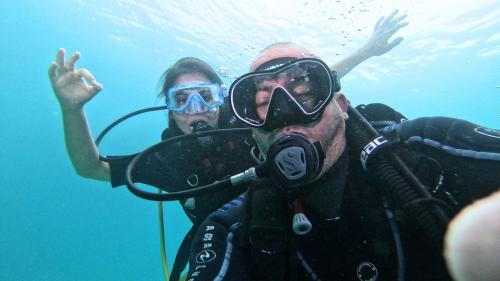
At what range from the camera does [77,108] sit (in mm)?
4816

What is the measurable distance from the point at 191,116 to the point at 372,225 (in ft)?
12.9

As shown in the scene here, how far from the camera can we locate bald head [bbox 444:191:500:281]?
2.14 ft

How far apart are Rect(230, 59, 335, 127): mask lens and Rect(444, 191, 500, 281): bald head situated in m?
2.20

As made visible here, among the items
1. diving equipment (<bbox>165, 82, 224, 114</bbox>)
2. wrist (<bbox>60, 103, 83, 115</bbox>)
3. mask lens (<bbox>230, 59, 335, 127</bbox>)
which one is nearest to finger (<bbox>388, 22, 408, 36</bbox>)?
diving equipment (<bbox>165, 82, 224, 114</bbox>)

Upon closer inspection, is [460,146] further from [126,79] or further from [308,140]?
[126,79]

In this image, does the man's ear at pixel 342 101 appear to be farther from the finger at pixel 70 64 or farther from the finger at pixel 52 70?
the finger at pixel 52 70

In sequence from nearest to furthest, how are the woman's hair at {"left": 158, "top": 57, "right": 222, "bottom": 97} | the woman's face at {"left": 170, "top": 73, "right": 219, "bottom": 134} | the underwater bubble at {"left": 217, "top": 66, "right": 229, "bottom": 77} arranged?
the woman's face at {"left": 170, "top": 73, "right": 219, "bottom": 134} < the woman's hair at {"left": 158, "top": 57, "right": 222, "bottom": 97} < the underwater bubble at {"left": 217, "top": 66, "right": 229, "bottom": 77}

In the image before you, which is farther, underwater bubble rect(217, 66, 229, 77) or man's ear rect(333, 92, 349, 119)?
underwater bubble rect(217, 66, 229, 77)

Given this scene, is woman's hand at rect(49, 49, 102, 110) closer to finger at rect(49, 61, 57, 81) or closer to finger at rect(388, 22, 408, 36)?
finger at rect(49, 61, 57, 81)

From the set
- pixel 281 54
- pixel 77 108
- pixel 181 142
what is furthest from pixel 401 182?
pixel 77 108

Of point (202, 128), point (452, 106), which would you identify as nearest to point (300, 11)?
point (202, 128)

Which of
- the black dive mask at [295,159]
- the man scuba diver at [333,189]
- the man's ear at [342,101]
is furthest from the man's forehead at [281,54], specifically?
the black dive mask at [295,159]

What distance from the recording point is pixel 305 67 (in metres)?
3.14

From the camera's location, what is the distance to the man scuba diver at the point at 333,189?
2.22 meters
